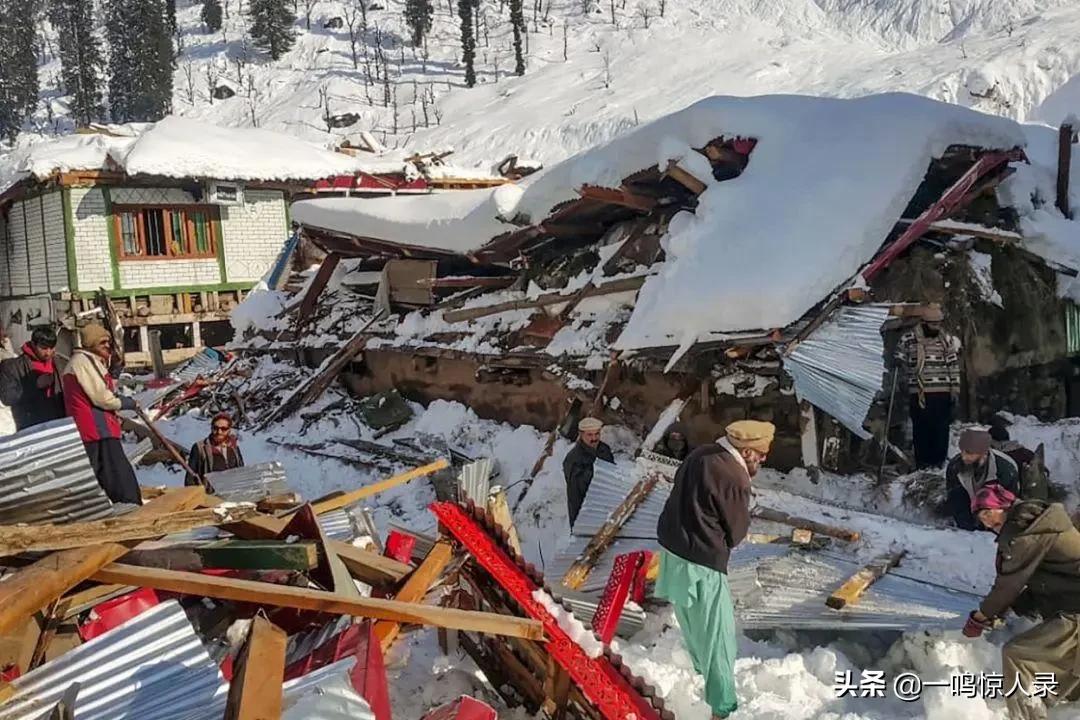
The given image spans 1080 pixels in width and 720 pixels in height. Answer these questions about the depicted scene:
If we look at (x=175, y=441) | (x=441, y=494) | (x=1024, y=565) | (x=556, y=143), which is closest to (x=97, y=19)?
(x=556, y=143)

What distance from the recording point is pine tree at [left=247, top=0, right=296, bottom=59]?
181 feet

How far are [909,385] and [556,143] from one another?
2932 cm

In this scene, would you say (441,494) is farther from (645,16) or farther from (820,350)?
(645,16)

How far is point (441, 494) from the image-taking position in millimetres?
7977

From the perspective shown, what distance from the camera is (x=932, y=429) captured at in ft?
23.9

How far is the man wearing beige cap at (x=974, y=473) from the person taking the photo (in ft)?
19.1

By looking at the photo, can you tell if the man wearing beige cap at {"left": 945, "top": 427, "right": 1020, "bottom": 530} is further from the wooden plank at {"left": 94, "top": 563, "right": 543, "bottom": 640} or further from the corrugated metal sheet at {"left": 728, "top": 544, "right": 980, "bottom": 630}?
the wooden plank at {"left": 94, "top": 563, "right": 543, "bottom": 640}

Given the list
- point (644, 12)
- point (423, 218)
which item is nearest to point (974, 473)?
point (423, 218)

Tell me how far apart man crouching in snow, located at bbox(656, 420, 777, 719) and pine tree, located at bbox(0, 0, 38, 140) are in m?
55.3

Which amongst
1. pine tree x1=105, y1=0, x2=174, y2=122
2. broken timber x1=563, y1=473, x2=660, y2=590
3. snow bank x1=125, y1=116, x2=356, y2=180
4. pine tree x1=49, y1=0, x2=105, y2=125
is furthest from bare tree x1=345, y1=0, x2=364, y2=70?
broken timber x1=563, y1=473, x2=660, y2=590

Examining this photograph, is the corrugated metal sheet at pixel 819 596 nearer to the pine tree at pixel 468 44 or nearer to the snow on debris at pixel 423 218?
the snow on debris at pixel 423 218

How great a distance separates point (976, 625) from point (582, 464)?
10.3ft

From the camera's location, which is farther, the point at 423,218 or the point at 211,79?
the point at 211,79

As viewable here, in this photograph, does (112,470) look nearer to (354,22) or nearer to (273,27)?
(273,27)
